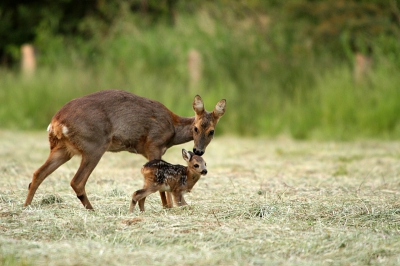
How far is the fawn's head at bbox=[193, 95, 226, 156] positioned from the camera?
25.2ft

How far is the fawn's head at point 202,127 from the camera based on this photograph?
7672 mm

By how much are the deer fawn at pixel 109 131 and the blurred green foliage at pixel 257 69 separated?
289 inches

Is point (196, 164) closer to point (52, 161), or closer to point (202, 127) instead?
point (202, 127)

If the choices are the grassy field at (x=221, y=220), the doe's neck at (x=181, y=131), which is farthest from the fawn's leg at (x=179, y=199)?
the doe's neck at (x=181, y=131)

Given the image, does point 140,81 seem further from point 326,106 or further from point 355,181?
point 355,181

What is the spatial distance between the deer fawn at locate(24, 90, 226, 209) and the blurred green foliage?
7.35 metres

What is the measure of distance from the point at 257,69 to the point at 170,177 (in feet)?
36.1

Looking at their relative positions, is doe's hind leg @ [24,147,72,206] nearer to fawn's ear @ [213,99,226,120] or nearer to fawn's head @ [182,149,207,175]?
fawn's head @ [182,149,207,175]


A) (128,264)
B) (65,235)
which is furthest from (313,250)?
(65,235)

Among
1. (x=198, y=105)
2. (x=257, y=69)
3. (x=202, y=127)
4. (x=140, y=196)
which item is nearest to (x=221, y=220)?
(x=140, y=196)

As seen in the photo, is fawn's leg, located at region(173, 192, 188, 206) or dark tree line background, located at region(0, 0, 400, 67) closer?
fawn's leg, located at region(173, 192, 188, 206)

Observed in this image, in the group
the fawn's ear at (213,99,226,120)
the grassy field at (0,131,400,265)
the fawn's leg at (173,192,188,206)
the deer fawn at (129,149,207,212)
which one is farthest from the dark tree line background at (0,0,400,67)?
the fawn's leg at (173,192,188,206)

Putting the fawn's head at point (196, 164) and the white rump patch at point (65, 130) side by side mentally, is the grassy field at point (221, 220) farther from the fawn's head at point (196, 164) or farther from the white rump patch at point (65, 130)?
the white rump patch at point (65, 130)

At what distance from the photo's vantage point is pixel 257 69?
17547 mm
